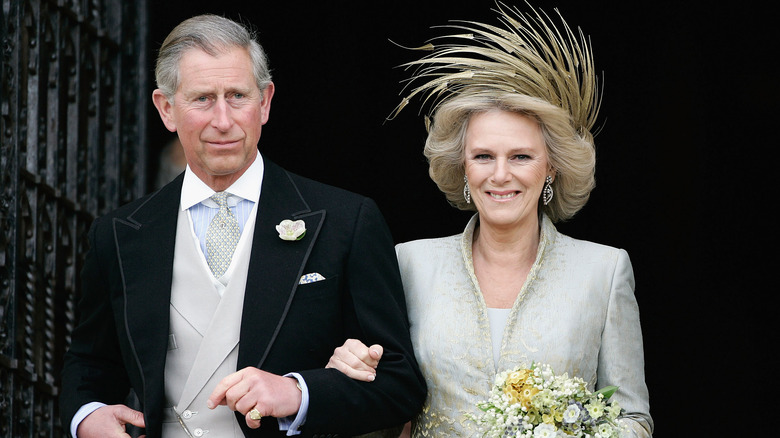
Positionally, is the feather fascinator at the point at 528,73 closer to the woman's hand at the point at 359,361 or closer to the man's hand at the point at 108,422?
the woman's hand at the point at 359,361

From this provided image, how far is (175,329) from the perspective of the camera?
3158 mm

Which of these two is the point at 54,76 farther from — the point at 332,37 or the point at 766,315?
the point at 766,315

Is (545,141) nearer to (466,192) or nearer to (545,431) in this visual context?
(466,192)

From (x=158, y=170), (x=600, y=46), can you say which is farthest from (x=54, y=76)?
(x=600, y=46)

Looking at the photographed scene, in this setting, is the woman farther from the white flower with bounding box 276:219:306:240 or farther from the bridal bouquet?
the white flower with bounding box 276:219:306:240

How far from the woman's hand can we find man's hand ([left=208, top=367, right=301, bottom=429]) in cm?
15

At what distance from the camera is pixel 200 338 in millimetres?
3127

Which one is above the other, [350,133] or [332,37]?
[332,37]

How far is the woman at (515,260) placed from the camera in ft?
10.9

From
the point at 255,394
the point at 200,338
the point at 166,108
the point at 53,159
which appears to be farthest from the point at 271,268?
the point at 53,159

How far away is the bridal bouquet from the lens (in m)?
3.01

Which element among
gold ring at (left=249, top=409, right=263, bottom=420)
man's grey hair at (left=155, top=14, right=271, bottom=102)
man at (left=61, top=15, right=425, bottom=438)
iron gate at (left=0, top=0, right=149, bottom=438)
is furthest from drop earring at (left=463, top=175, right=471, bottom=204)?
iron gate at (left=0, top=0, right=149, bottom=438)

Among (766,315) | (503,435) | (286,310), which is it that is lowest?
(766,315)

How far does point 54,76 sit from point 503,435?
2.30m
